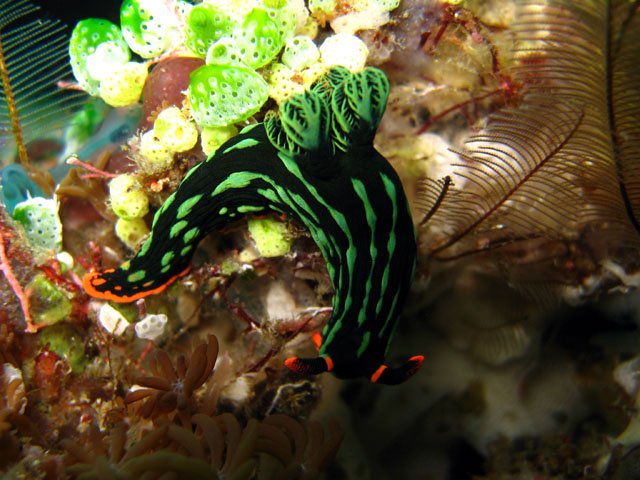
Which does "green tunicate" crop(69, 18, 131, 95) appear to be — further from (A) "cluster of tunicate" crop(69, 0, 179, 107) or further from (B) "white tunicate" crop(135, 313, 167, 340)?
(B) "white tunicate" crop(135, 313, 167, 340)

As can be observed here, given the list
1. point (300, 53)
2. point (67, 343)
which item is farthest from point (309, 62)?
point (67, 343)

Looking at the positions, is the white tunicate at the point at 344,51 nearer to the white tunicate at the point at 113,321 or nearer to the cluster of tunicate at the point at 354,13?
the cluster of tunicate at the point at 354,13

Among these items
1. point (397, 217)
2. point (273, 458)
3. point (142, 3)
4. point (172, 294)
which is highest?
point (142, 3)

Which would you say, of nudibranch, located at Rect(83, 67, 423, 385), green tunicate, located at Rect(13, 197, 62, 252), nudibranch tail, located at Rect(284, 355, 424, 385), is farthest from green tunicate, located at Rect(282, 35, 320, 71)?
green tunicate, located at Rect(13, 197, 62, 252)

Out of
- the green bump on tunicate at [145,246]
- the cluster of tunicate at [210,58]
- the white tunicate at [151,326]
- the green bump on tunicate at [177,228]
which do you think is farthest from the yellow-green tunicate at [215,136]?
the white tunicate at [151,326]

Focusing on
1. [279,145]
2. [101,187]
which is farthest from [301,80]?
[101,187]

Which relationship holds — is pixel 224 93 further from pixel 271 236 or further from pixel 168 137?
pixel 271 236

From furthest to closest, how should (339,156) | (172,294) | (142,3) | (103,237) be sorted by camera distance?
(103,237)
(172,294)
(142,3)
(339,156)

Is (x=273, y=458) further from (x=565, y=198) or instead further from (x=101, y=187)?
(x=101, y=187)
